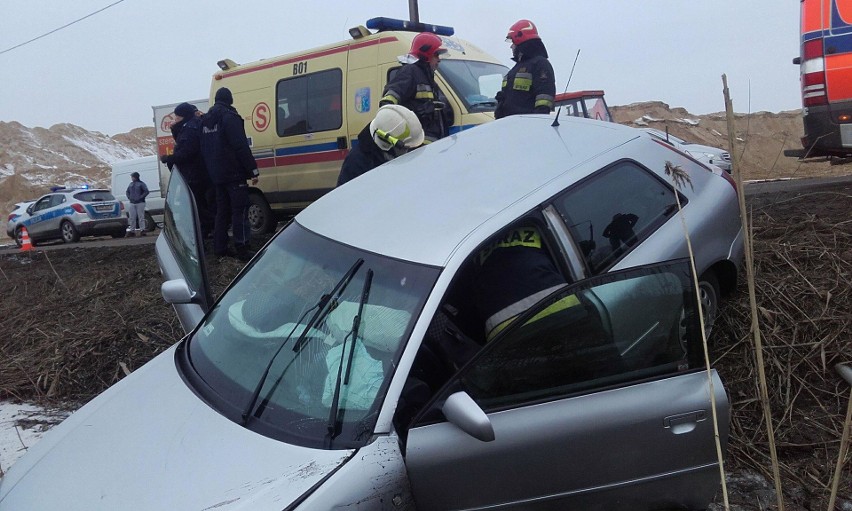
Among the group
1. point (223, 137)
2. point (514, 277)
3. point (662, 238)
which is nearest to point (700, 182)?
point (662, 238)

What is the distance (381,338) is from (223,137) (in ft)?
17.5

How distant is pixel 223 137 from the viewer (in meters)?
7.11

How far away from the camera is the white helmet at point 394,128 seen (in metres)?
4.61

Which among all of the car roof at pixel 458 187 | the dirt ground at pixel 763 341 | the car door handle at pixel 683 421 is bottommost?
the dirt ground at pixel 763 341

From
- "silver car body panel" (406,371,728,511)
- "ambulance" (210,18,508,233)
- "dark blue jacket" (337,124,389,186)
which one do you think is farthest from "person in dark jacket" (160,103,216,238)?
"silver car body panel" (406,371,728,511)

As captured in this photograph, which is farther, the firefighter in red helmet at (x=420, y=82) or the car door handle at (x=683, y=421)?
the firefighter in red helmet at (x=420, y=82)

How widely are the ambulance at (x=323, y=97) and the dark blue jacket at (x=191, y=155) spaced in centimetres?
139

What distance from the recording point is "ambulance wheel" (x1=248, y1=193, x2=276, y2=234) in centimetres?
968

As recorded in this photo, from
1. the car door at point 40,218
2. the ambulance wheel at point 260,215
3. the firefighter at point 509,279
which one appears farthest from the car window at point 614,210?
the car door at point 40,218

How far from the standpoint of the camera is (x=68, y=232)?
1878cm

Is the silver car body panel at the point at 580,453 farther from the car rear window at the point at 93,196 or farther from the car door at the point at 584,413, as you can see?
the car rear window at the point at 93,196

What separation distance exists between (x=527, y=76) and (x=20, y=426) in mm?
4826

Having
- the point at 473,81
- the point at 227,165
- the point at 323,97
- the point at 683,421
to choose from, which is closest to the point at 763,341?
the point at 683,421

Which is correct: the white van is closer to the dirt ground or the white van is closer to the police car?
the police car
